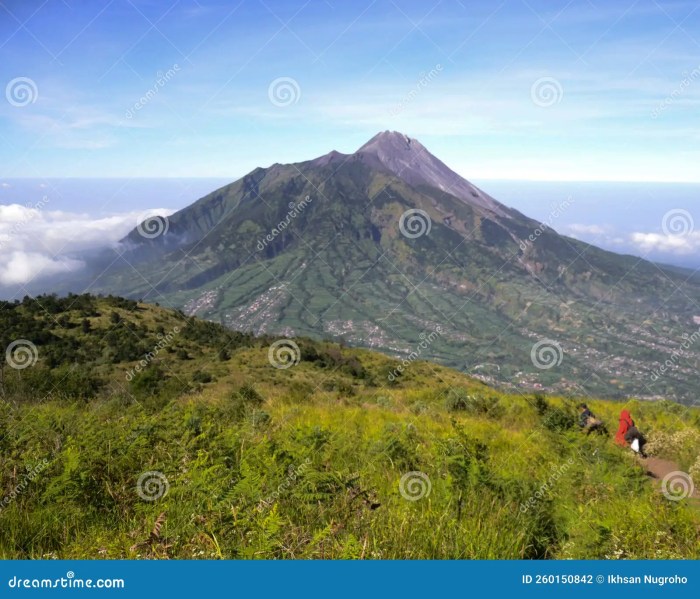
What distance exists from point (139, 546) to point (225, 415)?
6.21m

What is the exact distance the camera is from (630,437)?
11312 mm

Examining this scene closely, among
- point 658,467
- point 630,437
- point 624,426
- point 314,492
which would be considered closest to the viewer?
point 314,492

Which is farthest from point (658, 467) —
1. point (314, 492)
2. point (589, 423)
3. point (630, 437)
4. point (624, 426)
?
point (314, 492)

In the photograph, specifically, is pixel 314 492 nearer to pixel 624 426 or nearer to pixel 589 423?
pixel 624 426

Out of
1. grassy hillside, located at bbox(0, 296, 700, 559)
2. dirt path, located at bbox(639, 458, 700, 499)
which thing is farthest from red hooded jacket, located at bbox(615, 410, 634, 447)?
dirt path, located at bbox(639, 458, 700, 499)

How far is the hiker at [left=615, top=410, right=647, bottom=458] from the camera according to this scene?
1105 centimetres

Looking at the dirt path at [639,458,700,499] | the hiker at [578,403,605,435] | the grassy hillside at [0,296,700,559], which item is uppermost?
the grassy hillside at [0,296,700,559]

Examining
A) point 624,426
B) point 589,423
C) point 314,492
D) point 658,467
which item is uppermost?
point 314,492

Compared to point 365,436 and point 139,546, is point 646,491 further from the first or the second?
point 139,546

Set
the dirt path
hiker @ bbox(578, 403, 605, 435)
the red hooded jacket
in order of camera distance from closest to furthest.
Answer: the dirt path < the red hooded jacket < hiker @ bbox(578, 403, 605, 435)

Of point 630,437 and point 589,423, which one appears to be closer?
point 630,437

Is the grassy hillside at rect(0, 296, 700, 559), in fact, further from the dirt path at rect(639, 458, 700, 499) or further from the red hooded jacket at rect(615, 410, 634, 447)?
the red hooded jacket at rect(615, 410, 634, 447)

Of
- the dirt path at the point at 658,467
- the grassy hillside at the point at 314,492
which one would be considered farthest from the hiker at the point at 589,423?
the dirt path at the point at 658,467

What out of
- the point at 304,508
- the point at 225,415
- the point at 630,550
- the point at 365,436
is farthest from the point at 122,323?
the point at 630,550
